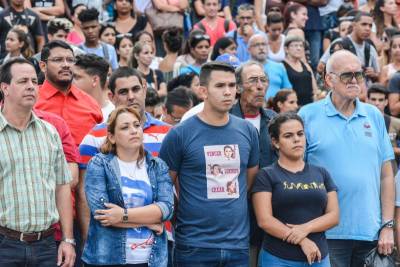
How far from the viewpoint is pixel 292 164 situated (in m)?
7.16

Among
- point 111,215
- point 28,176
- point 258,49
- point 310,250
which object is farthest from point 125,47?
point 111,215

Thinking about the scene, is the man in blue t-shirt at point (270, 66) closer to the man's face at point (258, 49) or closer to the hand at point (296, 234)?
the man's face at point (258, 49)

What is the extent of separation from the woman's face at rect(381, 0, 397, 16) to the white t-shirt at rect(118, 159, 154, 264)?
34.3ft

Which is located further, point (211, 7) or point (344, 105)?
point (211, 7)

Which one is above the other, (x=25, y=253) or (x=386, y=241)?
(x=25, y=253)

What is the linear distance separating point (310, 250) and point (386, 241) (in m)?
0.76

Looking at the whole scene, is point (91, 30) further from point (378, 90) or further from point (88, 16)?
point (378, 90)

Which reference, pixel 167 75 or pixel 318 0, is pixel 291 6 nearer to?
pixel 318 0

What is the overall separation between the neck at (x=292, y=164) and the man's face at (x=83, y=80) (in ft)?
6.53

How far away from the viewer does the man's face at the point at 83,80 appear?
27.2 ft

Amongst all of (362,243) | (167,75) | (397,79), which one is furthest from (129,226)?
(167,75)

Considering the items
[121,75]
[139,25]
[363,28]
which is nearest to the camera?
[121,75]

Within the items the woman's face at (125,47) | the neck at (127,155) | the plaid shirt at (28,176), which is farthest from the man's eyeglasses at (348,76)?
the woman's face at (125,47)

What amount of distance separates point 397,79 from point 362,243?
427cm
